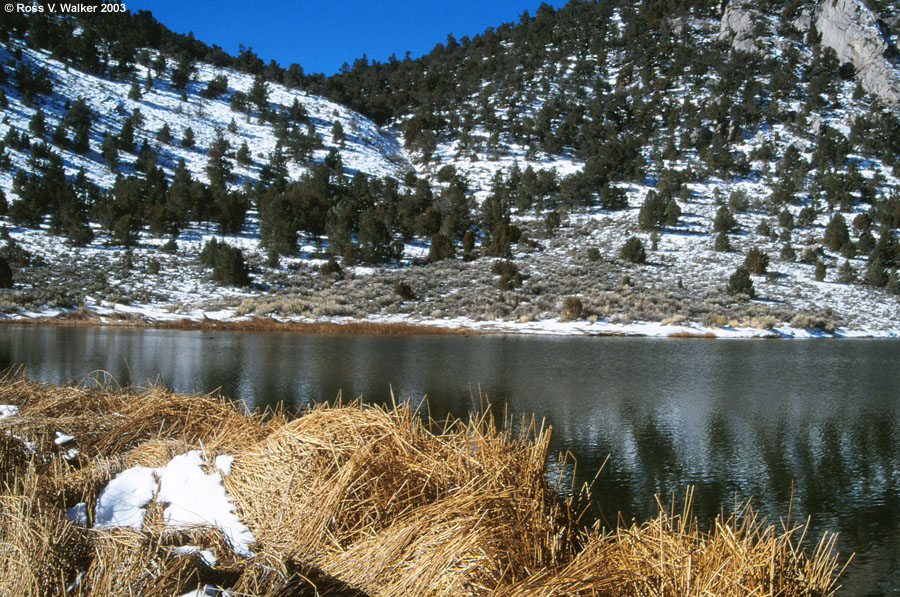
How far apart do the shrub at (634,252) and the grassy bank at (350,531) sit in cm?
4236

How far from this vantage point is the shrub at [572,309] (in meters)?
34.2

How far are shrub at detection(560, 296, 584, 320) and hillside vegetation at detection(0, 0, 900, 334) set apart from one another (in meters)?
0.15

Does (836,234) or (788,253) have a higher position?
(836,234)

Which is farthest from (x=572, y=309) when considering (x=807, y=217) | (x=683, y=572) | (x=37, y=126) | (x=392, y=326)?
(x=37, y=126)

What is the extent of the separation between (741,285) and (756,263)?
5.82m

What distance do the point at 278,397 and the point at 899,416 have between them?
1321cm

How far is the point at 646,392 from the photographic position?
14.9 m

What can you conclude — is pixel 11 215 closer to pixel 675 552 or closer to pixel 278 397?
pixel 278 397

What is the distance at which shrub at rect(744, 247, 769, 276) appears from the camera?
43.2 m

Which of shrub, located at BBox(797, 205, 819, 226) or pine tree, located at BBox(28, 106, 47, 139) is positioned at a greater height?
pine tree, located at BBox(28, 106, 47, 139)

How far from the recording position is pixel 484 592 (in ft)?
10.3

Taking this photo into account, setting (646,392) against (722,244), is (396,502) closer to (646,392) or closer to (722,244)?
(646,392)

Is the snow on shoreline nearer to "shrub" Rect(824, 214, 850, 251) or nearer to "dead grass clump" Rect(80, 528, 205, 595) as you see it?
"dead grass clump" Rect(80, 528, 205, 595)

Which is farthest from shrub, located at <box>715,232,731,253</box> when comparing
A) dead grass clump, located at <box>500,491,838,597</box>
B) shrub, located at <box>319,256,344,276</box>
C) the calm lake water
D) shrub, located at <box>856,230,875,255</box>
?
dead grass clump, located at <box>500,491,838,597</box>
